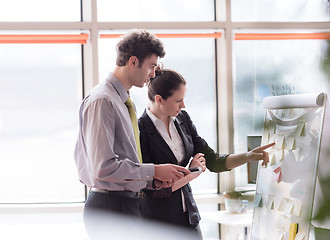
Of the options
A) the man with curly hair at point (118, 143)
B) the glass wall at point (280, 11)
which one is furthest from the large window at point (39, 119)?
the glass wall at point (280, 11)

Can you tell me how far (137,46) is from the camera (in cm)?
179

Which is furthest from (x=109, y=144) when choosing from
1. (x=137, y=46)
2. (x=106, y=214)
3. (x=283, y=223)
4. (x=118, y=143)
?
(x=283, y=223)

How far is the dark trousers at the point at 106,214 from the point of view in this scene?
1.68 metres

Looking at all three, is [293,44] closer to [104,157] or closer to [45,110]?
[104,157]

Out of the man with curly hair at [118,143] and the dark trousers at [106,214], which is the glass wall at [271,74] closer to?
the man with curly hair at [118,143]

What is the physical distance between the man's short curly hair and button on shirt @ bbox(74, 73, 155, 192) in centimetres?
10

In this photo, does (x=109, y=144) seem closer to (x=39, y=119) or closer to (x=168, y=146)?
(x=168, y=146)

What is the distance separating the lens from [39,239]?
3.87m

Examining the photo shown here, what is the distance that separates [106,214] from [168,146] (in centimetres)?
51

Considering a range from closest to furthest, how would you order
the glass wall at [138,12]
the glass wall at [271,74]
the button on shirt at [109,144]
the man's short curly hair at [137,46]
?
the glass wall at [271,74] → the button on shirt at [109,144] → the man's short curly hair at [137,46] → the glass wall at [138,12]

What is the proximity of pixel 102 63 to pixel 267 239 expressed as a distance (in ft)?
7.69

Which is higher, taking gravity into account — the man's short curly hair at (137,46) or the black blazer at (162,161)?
the man's short curly hair at (137,46)

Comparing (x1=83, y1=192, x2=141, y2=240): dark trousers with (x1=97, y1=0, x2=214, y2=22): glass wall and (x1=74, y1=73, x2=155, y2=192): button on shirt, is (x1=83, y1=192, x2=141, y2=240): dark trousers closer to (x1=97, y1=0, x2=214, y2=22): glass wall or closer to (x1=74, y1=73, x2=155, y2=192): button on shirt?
(x1=74, y1=73, x2=155, y2=192): button on shirt

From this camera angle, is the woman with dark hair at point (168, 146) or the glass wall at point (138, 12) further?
the glass wall at point (138, 12)
